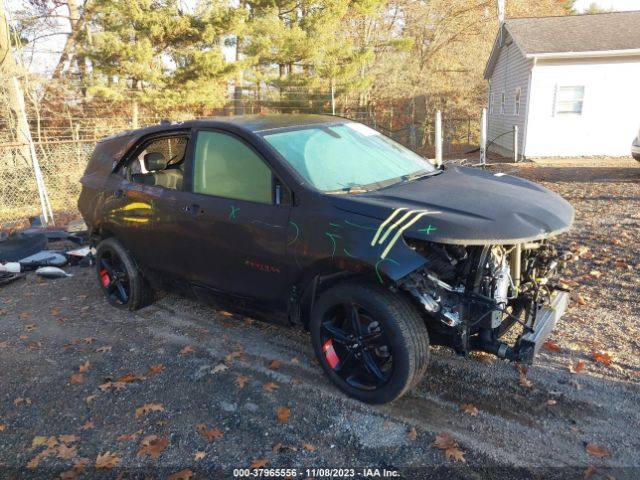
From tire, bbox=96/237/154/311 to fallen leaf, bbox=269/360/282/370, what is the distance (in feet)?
5.78

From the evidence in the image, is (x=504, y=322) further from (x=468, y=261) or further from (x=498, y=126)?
(x=498, y=126)

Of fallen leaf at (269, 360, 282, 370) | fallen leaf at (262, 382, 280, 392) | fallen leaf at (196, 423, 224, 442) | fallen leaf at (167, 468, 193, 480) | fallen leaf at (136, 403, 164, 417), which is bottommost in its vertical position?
fallen leaf at (167, 468, 193, 480)

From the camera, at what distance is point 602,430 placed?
289 centimetres

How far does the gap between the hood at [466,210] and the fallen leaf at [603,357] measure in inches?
44.9

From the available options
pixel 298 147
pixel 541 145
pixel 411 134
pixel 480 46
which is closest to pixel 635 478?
pixel 298 147

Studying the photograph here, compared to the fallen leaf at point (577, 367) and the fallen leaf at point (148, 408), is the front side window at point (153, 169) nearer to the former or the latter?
the fallen leaf at point (148, 408)

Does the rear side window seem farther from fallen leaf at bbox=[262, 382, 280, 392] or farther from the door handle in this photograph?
fallen leaf at bbox=[262, 382, 280, 392]

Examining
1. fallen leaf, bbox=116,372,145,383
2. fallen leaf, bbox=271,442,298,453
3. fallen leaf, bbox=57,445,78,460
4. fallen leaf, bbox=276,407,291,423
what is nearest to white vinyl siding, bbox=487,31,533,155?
fallen leaf, bbox=276,407,291,423

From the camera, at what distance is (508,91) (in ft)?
61.8

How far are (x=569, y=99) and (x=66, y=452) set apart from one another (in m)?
16.7

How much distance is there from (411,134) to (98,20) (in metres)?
13.6

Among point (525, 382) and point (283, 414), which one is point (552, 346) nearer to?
point (525, 382)

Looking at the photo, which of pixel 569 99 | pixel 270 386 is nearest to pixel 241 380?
pixel 270 386

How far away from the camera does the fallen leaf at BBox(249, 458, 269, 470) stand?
8.97ft
